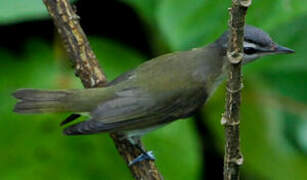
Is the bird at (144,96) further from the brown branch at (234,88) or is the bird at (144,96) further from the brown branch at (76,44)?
the brown branch at (234,88)

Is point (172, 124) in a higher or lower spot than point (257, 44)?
lower

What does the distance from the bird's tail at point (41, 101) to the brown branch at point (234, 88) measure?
0.94 m

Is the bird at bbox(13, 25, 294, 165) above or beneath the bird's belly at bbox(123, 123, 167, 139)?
above

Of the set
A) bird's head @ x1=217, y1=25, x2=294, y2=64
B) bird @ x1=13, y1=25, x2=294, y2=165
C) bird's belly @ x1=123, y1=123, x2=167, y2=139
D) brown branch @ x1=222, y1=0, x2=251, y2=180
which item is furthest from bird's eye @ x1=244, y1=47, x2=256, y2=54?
brown branch @ x1=222, y1=0, x2=251, y2=180

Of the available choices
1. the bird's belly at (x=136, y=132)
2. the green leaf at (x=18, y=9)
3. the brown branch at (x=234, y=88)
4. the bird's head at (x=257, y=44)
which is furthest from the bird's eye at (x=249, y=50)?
the green leaf at (x=18, y=9)

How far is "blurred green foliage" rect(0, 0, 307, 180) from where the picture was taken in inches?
138

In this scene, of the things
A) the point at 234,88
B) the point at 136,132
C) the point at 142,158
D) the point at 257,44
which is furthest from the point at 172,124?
the point at 234,88

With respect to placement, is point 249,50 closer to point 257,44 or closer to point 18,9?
point 257,44

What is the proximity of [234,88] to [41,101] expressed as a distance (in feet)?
3.69

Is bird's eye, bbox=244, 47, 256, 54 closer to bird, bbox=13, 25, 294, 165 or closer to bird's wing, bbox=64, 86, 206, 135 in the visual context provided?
bird, bbox=13, 25, 294, 165

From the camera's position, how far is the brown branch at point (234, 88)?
78.0 inches

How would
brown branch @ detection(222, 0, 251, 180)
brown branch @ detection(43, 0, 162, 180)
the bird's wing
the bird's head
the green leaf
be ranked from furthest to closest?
the green leaf, the bird's wing, brown branch @ detection(43, 0, 162, 180), the bird's head, brown branch @ detection(222, 0, 251, 180)

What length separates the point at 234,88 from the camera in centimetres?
212

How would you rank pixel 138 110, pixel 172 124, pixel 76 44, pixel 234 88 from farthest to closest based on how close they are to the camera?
1. pixel 172 124
2. pixel 138 110
3. pixel 76 44
4. pixel 234 88
